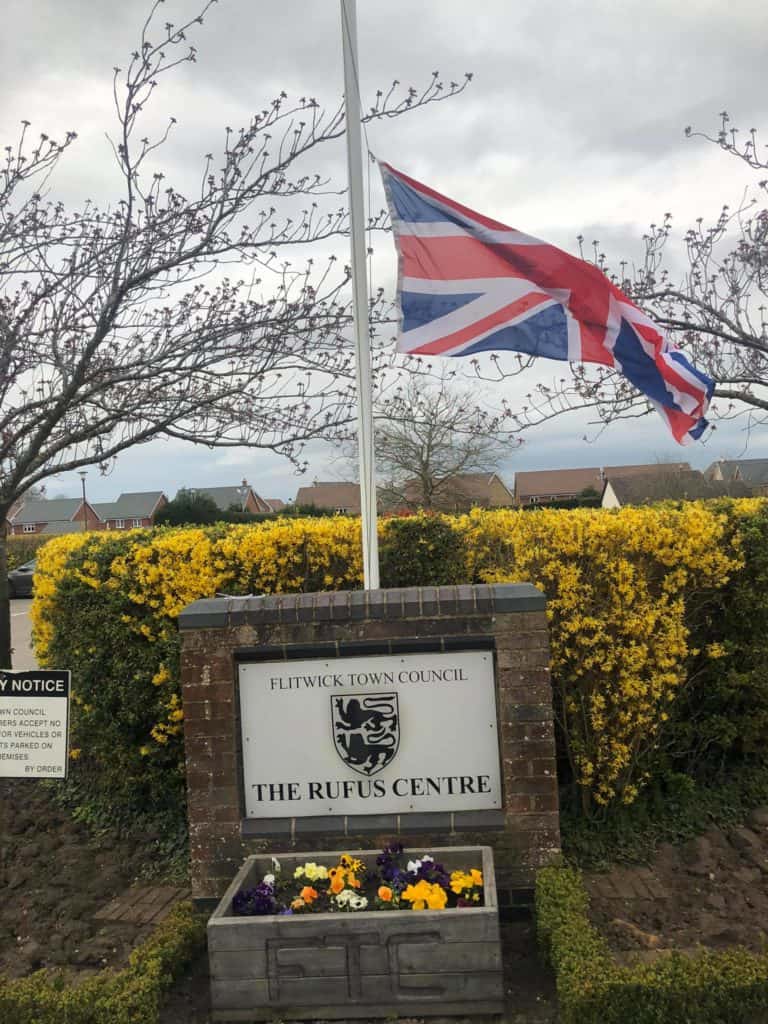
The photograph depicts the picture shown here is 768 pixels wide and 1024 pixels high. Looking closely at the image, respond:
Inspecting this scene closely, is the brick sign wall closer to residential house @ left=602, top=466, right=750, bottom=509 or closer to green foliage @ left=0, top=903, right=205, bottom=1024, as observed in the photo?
green foliage @ left=0, top=903, right=205, bottom=1024

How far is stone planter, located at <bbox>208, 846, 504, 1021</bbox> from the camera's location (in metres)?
3.13

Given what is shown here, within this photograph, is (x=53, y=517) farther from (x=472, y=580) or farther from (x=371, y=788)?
(x=371, y=788)

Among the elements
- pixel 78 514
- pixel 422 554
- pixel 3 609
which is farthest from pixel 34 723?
pixel 78 514

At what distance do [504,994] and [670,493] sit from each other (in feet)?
94.7

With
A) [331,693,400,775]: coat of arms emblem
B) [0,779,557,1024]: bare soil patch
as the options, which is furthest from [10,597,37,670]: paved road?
[331,693,400,775]: coat of arms emblem

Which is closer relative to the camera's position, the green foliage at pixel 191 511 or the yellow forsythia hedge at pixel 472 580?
the yellow forsythia hedge at pixel 472 580

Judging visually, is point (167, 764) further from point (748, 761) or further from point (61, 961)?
point (748, 761)

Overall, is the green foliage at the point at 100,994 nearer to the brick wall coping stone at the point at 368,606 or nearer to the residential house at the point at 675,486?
the brick wall coping stone at the point at 368,606

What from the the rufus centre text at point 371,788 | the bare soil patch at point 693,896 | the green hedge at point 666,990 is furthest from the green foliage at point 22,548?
the green hedge at point 666,990

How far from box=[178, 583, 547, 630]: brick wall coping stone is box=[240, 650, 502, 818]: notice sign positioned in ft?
0.68

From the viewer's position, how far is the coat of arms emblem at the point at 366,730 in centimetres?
388

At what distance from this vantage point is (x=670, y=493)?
30.2 m

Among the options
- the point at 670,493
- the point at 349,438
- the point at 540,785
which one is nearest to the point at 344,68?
the point at 349,438

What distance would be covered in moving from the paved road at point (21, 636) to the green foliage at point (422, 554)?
341 centimetres
